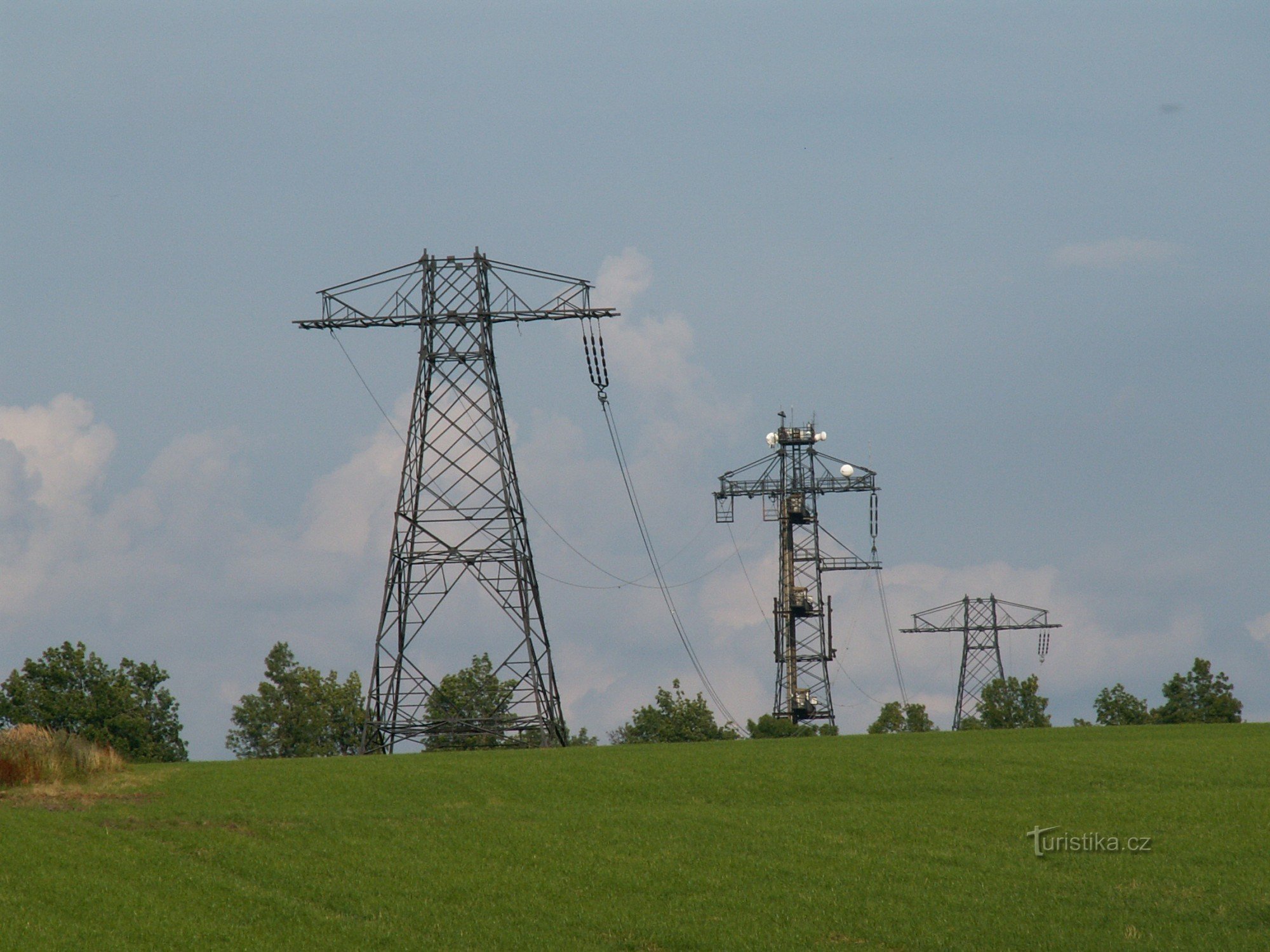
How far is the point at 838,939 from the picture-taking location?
20281 mm

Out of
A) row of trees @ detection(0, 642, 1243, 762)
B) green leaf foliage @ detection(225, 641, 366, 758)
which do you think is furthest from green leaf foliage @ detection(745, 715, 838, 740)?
green leaf foliage @ detection(225, 641, 366, 758)

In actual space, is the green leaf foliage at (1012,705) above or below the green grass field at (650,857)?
above

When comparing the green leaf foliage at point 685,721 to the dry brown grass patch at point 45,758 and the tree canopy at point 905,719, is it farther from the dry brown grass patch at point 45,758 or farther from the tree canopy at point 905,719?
the dry brown grass patch at point 45,758

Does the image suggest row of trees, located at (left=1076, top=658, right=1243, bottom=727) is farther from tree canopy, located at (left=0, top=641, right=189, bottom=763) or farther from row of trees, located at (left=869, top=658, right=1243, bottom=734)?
tree canopy, located at (left=0, top=641, right=189, bottom=763)

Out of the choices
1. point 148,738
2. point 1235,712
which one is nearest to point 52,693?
point 148,738

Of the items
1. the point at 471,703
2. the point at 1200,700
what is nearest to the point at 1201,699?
the point at 1200,700

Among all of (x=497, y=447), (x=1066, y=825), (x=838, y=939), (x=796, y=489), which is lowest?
(x=838, y=939)

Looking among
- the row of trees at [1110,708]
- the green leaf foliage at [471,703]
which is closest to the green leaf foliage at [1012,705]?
the row of trees at [1110,708]

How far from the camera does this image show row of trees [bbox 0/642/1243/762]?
6700cm

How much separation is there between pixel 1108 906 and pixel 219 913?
13.7 meters

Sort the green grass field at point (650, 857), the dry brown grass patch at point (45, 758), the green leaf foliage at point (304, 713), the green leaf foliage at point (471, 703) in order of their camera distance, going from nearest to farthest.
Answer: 1. the green grass field at point (650, 857)
2. the dry brown grass patch at point (45, 758)
3. the green leaf foliage at point (471, 703)
4. the green leaf foliage at point (304, 713)

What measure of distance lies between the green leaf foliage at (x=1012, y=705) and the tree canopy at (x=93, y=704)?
46.9 m

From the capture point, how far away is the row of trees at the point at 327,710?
220 feet

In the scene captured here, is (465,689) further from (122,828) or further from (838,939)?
(838,939)
